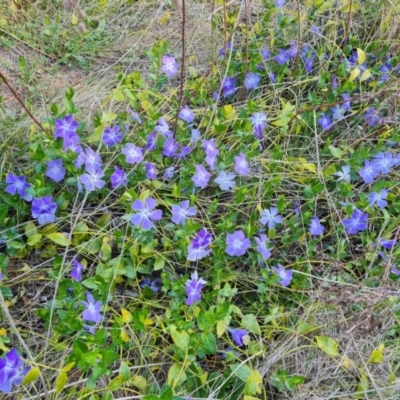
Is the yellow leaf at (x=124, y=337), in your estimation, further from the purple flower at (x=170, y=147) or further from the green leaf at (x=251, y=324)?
the purple flower at (x=170, y=147)

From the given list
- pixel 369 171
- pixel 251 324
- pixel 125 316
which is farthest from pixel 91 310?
pixel 369 171

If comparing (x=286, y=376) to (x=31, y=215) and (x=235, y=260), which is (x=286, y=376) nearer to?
(x=235, y=260)

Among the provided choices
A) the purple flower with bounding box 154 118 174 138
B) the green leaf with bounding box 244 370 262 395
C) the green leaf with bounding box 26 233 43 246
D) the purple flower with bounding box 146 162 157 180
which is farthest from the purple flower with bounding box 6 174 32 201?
the green leaf with bounding box 244 370 262 395

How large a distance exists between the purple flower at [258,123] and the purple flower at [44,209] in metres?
0.74

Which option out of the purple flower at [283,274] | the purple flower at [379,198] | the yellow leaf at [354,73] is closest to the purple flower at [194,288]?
the purple flower at [283,274]

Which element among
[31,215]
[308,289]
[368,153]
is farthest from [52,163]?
[368,153]

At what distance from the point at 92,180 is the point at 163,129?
13.0 inches

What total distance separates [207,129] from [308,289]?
2.07 ft

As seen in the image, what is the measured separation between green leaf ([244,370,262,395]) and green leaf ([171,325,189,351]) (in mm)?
171

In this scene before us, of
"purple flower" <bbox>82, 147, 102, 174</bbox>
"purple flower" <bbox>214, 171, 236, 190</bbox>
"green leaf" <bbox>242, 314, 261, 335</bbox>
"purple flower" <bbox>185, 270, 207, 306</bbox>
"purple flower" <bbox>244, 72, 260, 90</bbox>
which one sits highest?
"purple flower" <bbox>82, 147, 102, 174</bbox>

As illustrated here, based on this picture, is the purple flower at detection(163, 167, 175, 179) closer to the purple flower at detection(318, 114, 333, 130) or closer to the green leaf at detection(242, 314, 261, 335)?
the green leaf at detection(242, 314, 261, 335)

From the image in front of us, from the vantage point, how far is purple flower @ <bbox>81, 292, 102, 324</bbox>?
4.47ft

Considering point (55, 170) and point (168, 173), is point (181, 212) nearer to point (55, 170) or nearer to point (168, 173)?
point (168, 173)

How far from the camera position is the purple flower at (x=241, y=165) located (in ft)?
5.74
